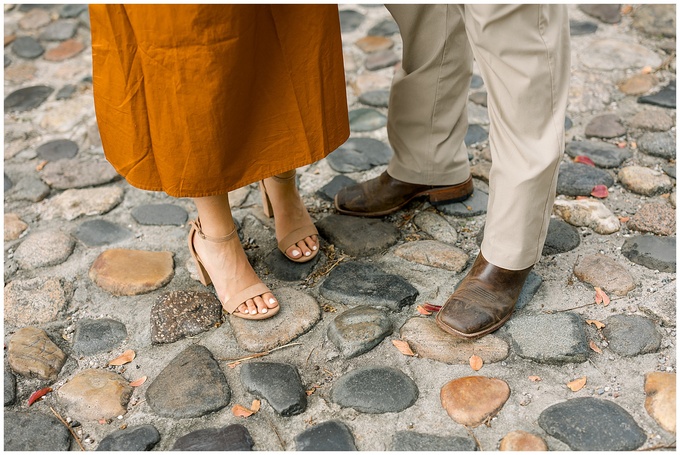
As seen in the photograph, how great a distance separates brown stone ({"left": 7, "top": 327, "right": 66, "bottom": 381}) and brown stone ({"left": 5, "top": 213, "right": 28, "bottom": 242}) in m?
0.56

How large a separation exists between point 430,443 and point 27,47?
3.19m

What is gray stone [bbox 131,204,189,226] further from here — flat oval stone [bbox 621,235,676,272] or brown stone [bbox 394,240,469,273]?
flat oval stone [bbox 621,235,676,272]

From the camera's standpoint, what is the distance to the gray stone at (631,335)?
1812mm

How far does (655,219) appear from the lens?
2.28 meters

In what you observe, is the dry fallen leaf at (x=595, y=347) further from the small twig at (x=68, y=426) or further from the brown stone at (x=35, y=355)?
the brown stone at (x=35, y=355)

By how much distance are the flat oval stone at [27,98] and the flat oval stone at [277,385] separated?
2.06 meters

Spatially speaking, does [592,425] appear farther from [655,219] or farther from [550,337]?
[655,219]

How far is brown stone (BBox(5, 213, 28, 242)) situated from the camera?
246cm

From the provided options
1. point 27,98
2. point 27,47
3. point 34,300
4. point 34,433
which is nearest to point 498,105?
point 34,433

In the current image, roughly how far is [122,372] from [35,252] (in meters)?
0.70

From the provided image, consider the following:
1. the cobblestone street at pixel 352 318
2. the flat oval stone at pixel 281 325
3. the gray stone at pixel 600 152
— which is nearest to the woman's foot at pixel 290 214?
the cobblestone street at pixel 352 318

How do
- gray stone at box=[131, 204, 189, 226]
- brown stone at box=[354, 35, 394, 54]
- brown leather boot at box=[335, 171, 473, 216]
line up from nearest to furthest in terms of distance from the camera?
brown leather boot at box=[335, 171, 473, 216] → gray stone at box=[131, 204, 189, 226] → brown stone at box=[354, 35, 394, 54]

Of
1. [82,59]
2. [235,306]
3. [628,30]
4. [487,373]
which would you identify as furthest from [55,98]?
[628,30]

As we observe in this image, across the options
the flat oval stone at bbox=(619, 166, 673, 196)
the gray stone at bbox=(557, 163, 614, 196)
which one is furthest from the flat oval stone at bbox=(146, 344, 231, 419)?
the flat oval stone at bbox=(619, 166, 673, 196)
